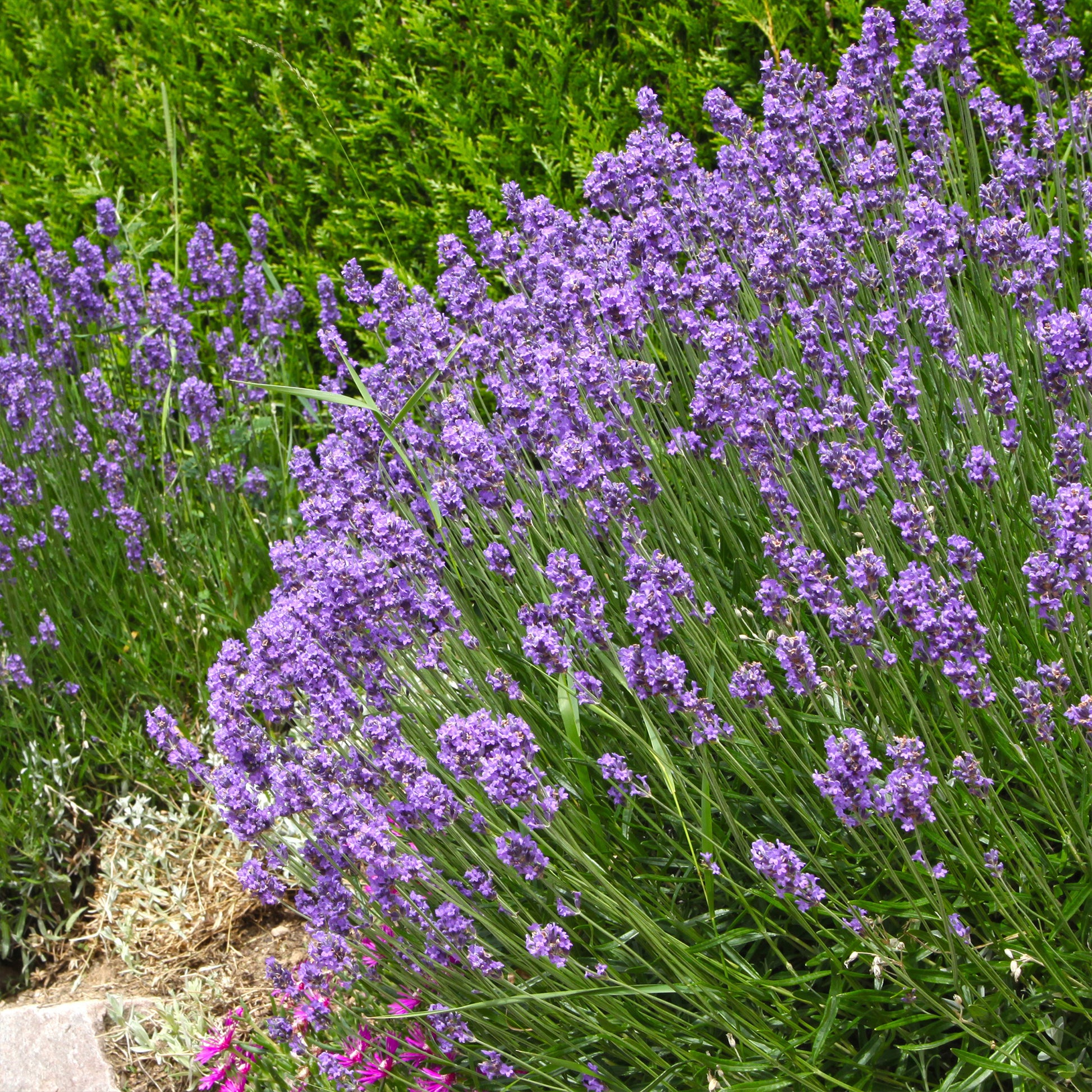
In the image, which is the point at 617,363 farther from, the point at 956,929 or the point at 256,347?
the point at 256,347

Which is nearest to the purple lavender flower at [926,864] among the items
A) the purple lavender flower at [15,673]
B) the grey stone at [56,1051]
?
the grey stone at [56,1051]

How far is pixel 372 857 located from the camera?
2377 millimetres

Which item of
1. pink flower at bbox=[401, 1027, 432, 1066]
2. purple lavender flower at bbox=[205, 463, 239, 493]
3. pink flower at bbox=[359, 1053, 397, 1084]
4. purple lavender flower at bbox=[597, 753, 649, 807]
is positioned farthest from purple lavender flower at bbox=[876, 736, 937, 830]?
purple lavender flower at bbox=[205, 463, 239, 493]

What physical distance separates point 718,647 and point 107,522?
3.17 metres

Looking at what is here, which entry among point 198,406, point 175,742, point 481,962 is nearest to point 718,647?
point 481,962

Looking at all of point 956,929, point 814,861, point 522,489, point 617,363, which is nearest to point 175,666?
point 522,489

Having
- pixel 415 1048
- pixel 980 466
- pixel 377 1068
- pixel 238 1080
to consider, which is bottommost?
pixel 238 1080

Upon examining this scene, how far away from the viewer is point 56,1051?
12.6ft

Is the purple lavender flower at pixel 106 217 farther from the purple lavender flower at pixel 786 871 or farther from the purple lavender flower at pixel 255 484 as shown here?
the purple lavender flower at pixel 786 871

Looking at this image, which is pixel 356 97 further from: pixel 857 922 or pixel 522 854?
pixel 857 922

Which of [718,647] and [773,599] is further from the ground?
[773,599]

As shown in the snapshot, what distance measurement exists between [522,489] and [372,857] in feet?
4.33

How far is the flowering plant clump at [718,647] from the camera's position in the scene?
227cm

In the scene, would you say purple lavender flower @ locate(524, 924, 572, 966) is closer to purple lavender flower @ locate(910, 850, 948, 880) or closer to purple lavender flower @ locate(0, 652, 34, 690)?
purple lavender flower @ locate(910, 850, 948, 880)
